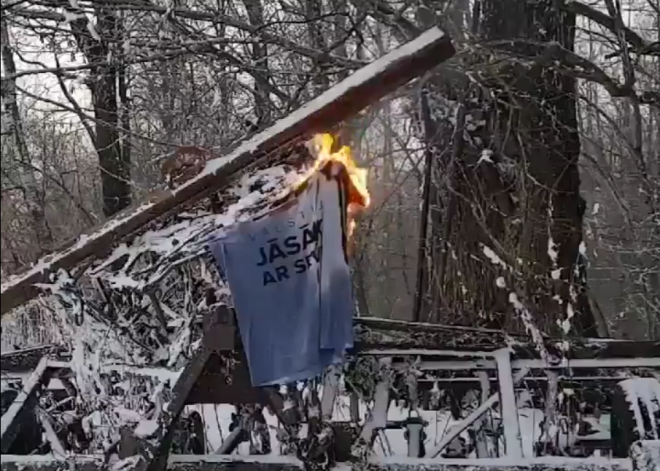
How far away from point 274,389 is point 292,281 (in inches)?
27.5

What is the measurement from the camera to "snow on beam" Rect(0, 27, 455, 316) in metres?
3.33

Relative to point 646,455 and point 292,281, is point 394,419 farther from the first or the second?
point 292,281

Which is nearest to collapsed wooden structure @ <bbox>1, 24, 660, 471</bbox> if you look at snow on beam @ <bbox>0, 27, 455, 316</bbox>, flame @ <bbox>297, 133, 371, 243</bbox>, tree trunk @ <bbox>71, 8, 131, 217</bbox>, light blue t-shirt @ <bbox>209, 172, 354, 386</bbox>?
snow on beam @ <bbox>0, 27, 455, 316</bbox>

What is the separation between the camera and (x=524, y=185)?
932cm

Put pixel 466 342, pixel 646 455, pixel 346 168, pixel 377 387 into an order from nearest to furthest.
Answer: pixel 346 168, pixel 646 455, pixel 377 387, pixel 466 342

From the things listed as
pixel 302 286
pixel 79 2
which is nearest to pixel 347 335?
pixel 302 286

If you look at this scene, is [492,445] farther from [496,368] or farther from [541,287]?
[541,287]

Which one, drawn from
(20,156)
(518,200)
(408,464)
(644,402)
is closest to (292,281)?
(408,464)

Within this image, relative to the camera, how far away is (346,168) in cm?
433

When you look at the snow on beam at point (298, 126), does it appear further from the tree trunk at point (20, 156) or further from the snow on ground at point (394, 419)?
the snow on ground at point (394, 419)

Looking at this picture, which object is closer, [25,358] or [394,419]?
[25,358]

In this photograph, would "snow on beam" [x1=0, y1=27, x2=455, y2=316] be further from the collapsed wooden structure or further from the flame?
the flame

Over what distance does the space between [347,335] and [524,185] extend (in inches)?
210

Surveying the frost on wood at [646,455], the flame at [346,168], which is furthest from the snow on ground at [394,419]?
the flame at [346,168]
